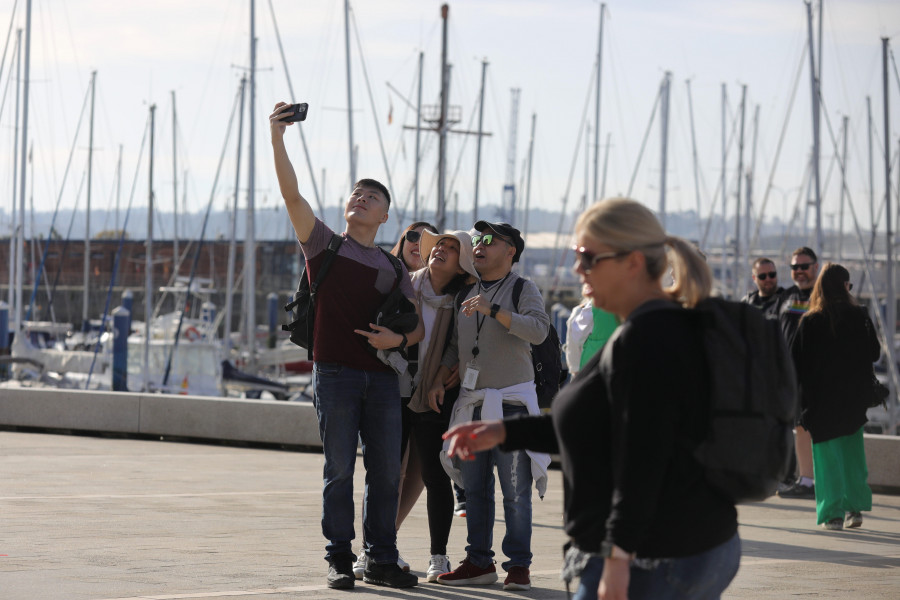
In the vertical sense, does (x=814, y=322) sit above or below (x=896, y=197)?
below

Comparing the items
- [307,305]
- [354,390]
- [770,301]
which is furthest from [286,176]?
[770,301]

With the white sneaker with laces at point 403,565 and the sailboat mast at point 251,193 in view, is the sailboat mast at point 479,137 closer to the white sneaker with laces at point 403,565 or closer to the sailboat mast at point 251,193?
the sailboat mast at point 251,193

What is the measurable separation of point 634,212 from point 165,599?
3380mm

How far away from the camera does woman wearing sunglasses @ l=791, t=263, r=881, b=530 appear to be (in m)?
9.65

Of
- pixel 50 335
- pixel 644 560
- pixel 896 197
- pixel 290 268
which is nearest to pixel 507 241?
pixel 644 560

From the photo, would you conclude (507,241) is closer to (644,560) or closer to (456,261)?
(456,261)

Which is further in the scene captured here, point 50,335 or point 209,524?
point 50,335

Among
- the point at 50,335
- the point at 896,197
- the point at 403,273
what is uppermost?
the point at 896,197

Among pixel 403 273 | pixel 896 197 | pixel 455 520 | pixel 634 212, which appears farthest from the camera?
pixel 896 197

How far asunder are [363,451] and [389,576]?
634 mm

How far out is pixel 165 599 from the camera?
5.80m

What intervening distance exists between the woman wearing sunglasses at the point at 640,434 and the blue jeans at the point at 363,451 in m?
3.32

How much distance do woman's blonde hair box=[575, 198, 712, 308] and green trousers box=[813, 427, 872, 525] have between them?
6.77m

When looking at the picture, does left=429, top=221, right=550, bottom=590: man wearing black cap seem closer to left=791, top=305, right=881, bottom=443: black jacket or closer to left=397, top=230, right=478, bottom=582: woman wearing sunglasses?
left=397, top=230, right=478, bottom=582: woman wearing sunglasses
